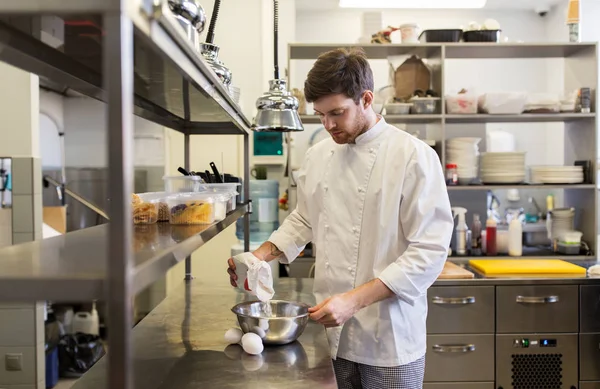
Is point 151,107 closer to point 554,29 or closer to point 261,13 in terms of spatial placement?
point 261,13

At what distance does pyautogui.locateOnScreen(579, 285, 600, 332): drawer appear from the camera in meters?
3.36

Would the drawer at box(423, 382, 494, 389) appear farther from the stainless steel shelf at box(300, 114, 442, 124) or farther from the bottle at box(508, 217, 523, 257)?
the stainless steel shelf at box(300, 114, 442, 124)

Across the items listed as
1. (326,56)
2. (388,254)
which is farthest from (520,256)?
(326,56)

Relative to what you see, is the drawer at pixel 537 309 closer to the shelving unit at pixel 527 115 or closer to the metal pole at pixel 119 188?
the shelving unit at pixel 527 115

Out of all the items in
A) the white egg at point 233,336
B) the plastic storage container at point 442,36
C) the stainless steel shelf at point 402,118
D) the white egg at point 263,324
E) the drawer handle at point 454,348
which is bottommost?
the drawer handle at point 454,348

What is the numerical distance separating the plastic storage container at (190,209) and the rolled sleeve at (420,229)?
58 cm

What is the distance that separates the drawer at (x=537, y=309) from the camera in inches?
131

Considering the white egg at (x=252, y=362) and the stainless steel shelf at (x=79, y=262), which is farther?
the white egg at (x=252, y=362)

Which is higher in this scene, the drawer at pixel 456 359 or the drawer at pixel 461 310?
the drawer at pixel 461 310

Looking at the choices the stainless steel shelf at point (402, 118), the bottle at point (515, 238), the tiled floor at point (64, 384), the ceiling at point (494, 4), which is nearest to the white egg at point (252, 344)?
the stainless steel shelf at point (402, 118)

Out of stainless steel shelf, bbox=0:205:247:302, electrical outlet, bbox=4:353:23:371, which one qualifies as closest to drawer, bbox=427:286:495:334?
stainless steel shelf, bbox=0:205:247:302

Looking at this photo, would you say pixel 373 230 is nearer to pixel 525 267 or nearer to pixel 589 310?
pixel 525 267

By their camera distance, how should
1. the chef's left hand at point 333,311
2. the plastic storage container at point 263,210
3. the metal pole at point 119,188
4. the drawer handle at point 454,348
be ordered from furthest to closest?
1. the plastic storage container at point 263,210
2. the drawer handle at point 454,348
3. the chef's left hand at point 333,311
4. the metal pole at point 119,188

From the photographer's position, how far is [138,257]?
93cm
